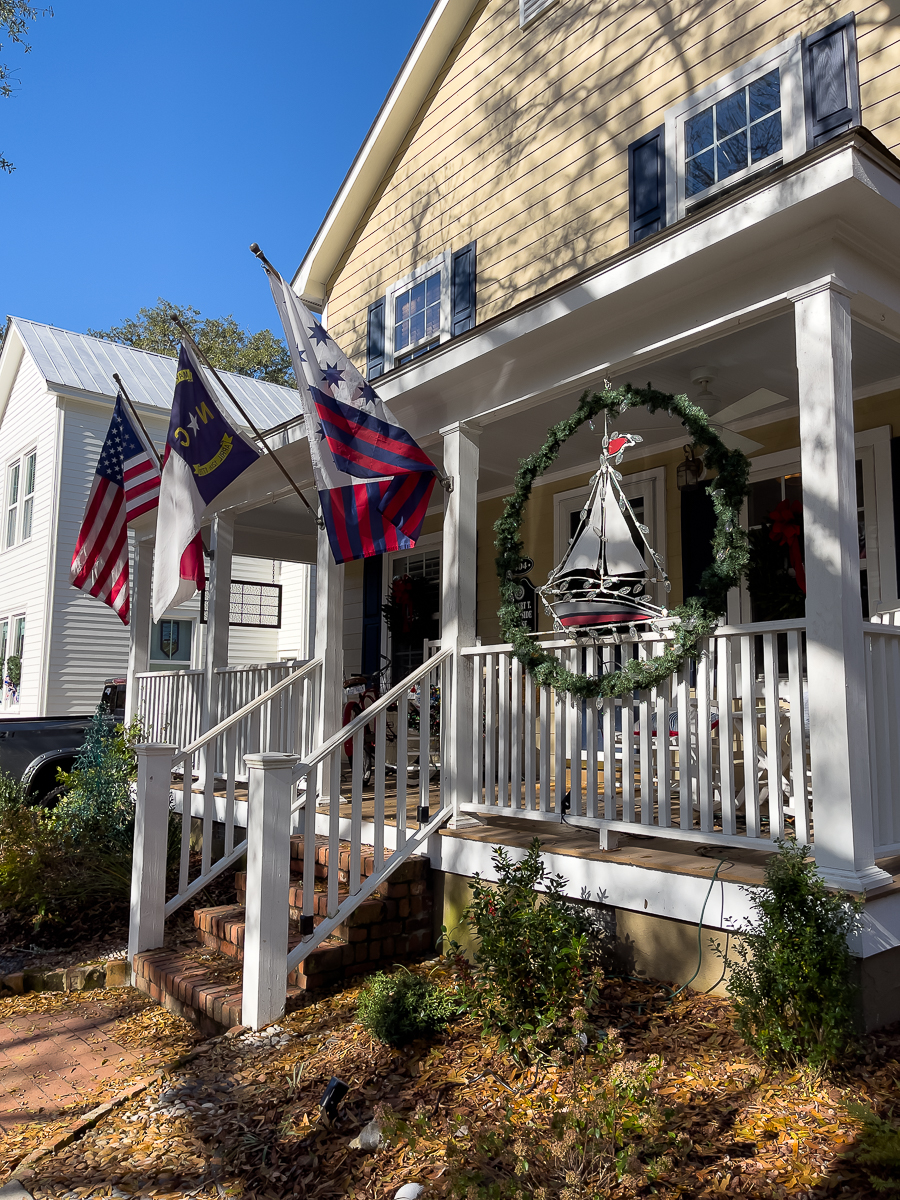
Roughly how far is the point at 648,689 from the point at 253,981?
7.51 feet

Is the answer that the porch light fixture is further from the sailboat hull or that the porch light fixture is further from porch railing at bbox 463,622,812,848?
the sailboat hull

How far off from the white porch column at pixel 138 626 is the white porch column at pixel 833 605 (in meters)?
7.46

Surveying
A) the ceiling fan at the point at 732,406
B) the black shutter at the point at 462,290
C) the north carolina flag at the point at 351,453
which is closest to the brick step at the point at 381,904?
the north carolina flag at the point at 351,453

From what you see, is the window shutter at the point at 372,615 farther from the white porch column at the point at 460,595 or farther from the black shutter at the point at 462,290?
the white porch column at the point at 460,595

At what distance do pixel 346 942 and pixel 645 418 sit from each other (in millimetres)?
4108

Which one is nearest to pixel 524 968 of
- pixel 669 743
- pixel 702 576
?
pixel 669 743

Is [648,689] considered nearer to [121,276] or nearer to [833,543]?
[833,543]

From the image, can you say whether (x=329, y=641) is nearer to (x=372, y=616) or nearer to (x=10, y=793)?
(x=10, y=793)

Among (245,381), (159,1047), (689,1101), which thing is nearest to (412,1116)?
(689,1101)

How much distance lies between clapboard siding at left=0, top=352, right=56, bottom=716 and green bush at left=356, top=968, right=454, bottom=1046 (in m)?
12.7

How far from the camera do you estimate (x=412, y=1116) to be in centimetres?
310

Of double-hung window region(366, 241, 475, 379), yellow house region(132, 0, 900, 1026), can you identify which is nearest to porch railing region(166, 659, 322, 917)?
yellow house region(132, 0, 900, 1026)

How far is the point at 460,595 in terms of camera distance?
212 inches

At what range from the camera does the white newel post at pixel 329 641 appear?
6402 millimetres
